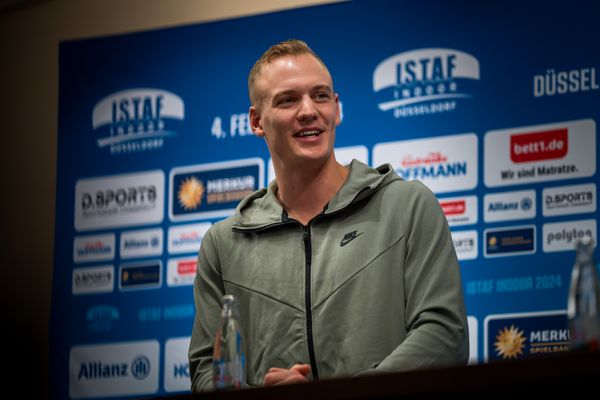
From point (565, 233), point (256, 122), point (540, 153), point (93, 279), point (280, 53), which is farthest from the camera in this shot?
point (93, 279)

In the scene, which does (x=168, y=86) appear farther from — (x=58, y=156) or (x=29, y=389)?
(x=29, y=389)

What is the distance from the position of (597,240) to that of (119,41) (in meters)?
2.60

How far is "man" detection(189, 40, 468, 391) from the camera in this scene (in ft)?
8.05

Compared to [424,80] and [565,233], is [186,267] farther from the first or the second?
[565,233]

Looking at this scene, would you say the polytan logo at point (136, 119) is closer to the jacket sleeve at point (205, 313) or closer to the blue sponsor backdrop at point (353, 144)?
the blue sponsor backdrop at point (353, 144)

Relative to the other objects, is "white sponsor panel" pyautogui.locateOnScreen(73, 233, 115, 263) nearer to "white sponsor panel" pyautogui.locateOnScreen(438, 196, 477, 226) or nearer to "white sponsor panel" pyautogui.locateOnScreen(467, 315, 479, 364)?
"white sponsor panel" pyautogui.locateOnScreen(438, 196, 477, 226)

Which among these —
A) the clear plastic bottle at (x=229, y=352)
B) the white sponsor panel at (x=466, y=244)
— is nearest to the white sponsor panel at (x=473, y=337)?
the white sponsor panel at (x=466, y=244)

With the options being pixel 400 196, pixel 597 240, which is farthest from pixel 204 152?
pixel 400 196

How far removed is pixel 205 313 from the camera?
8.86ft

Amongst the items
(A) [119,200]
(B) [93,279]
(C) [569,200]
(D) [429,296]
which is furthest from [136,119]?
(D) [429,296]

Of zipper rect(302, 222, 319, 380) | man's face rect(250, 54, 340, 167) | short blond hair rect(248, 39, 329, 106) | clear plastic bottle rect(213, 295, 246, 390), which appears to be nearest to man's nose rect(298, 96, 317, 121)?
man's face rect(250, 54, 340, 167)

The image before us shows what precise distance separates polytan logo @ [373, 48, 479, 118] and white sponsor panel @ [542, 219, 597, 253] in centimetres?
68

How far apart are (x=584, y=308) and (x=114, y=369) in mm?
3479

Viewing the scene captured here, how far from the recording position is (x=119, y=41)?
5289 millimetres
